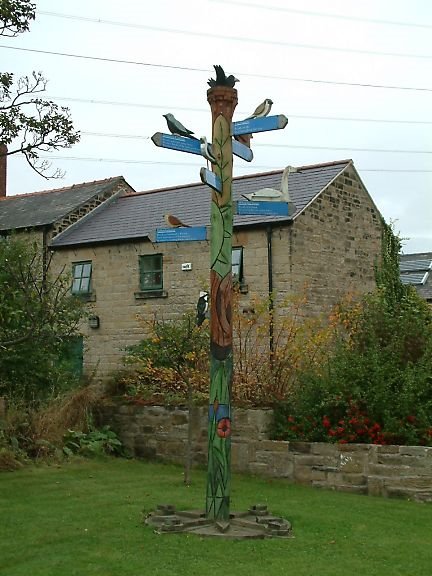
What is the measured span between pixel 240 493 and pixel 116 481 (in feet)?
6.98

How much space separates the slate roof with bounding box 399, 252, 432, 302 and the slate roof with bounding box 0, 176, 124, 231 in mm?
12087

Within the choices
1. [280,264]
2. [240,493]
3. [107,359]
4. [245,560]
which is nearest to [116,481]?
[240,493]

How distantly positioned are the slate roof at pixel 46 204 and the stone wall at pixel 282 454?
9.35m

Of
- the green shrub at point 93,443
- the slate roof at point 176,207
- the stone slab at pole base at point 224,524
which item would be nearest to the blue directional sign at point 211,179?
the stone slab at pole base at point 224,524

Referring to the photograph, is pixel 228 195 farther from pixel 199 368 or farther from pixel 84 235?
pixel 84 235

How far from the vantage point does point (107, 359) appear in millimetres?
21688

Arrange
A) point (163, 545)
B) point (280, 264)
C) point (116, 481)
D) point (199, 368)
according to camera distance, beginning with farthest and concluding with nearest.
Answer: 1. point (280, 264)
2. point (199, 368)
3. point (116, 481)
4. point (163, 545)

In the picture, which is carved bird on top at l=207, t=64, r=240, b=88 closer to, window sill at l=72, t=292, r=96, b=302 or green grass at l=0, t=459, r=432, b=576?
green grass at l=0, t=459, r=432, b=576

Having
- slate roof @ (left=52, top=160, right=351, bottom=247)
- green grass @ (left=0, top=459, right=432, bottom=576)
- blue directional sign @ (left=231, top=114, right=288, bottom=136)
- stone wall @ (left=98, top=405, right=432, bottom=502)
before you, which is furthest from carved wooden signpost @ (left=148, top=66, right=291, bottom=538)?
slate roof @ (left=52, top=160, right=351, bottom=247)

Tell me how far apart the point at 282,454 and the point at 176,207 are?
11050 millimetres

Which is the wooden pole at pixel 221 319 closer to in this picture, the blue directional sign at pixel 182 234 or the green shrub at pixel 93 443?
the blue directional sign at pixel 182 234

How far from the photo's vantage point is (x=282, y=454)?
42.1ft

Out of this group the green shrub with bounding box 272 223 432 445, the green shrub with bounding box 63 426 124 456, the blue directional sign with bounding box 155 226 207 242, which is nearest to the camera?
the blue directional sign with bounding box 155 226 207 242

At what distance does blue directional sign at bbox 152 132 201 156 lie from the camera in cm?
865
